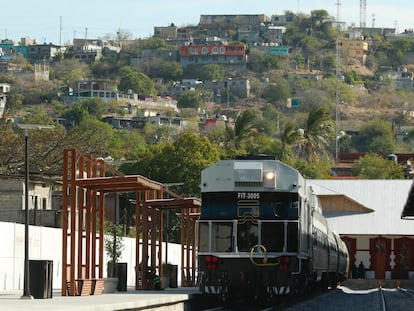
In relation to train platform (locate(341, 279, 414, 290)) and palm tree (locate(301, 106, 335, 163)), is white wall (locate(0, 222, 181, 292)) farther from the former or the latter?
palm tree (locate(301, 106, 335, 163))

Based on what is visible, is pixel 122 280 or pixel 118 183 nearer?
pixel 118 183

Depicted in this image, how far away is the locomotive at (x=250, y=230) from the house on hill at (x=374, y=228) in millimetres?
53315

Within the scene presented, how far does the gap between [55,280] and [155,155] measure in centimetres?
7077

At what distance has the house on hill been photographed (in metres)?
97.4

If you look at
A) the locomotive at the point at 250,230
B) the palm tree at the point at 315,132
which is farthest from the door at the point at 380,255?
the palm tree at the point at 315,132

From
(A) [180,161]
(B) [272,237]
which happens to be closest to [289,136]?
(A) [180,161]

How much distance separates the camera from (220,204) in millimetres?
43219

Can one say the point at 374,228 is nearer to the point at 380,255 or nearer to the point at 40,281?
the point at 380,255

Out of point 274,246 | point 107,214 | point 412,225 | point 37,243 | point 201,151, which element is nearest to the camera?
point 274,246

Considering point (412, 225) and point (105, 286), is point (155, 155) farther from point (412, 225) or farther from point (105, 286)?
point (105, 286)

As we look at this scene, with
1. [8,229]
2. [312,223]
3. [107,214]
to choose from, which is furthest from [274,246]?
[107,214]

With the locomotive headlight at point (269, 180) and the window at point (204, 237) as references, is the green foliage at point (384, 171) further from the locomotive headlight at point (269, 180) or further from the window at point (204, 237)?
the window at point (204, 237)

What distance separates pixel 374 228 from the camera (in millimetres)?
97500

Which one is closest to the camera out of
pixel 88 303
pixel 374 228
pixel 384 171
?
pixel 88 303
